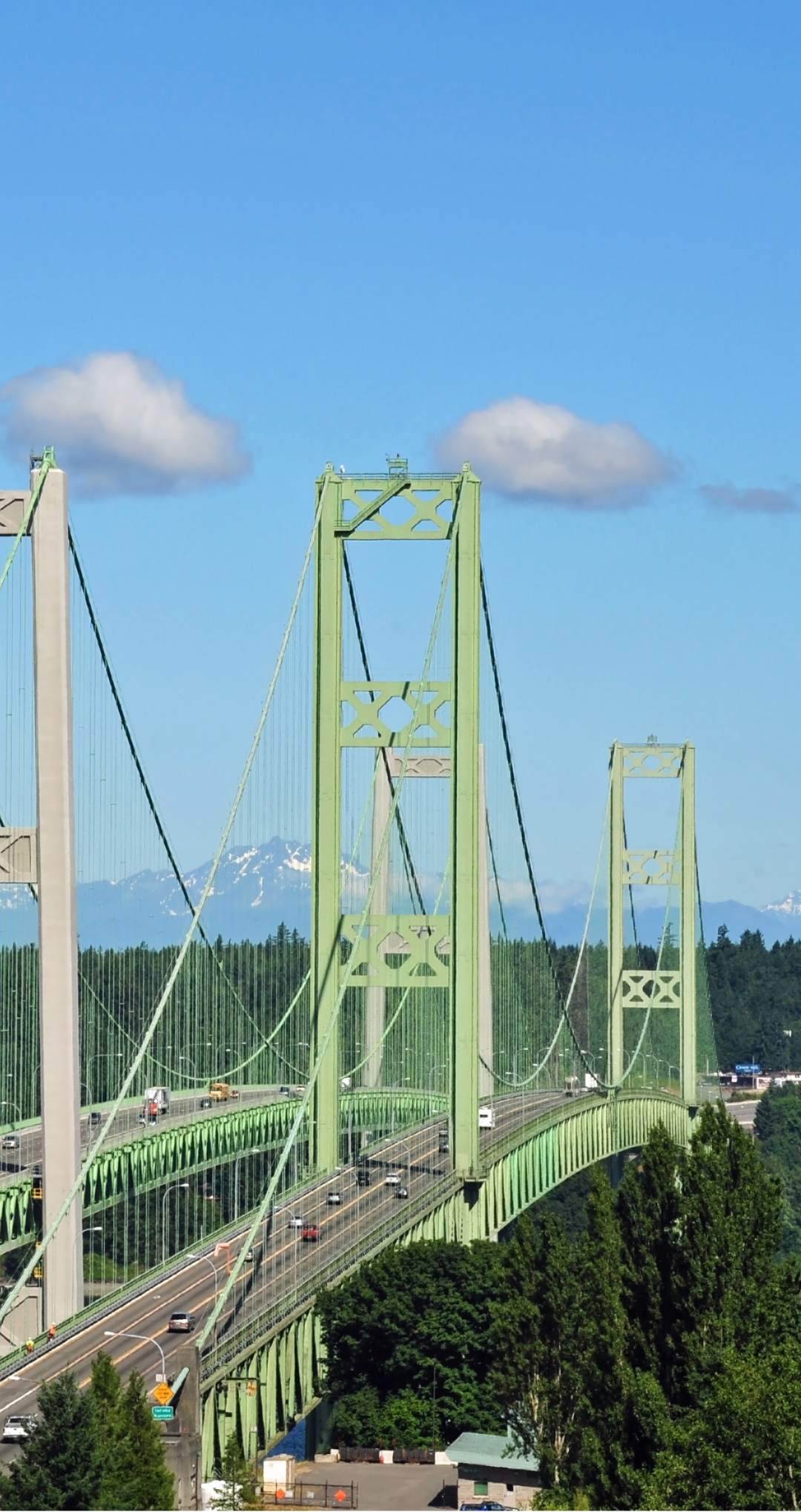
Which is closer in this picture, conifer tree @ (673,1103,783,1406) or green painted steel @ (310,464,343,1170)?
conifer tree @ (673,1103,783,1406)

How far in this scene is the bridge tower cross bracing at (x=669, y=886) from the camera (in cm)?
15088

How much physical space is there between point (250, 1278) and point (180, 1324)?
19.8 feet

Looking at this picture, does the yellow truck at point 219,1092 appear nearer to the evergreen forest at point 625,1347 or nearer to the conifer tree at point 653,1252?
the evergreen forest at point 625,1347

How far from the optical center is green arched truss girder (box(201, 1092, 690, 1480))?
54719mm

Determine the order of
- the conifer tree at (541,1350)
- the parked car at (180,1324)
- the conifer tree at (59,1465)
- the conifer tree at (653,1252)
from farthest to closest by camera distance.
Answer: the conifer tree at (541,1350) < the parked car at (180,1324) < the conifer tree at (653,1252) < the conifer tree at (59,1465)

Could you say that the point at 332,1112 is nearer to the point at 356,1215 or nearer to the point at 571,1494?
the point at 356,1215

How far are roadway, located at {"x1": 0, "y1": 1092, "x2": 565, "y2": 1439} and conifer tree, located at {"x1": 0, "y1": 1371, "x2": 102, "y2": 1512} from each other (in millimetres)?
3936

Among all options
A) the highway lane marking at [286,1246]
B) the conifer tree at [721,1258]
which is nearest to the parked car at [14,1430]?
the highway lane marking at [286,1246]

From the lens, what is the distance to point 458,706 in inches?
3132

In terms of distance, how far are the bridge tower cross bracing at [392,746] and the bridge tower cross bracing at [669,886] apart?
68012mm

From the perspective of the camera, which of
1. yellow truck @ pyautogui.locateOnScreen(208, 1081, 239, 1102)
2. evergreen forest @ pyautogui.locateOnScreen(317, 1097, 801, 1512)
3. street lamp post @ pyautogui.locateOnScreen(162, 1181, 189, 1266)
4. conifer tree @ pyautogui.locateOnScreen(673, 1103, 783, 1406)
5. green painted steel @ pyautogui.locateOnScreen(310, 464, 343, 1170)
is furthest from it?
yellow truck @ pyautogui.locateOnScreen(208, 1081, 239, 1102)

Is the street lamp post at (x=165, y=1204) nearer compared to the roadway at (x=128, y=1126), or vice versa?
the roadway at (x=128, y=1126)

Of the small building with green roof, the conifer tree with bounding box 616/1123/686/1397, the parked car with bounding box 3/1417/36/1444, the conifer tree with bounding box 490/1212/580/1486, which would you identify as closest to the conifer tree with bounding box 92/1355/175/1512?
the parked car with bounding box 3/1417/36/1444

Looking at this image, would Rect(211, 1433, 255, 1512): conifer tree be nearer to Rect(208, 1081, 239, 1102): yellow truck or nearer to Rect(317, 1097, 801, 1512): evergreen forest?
Rect(317, 1097, 801, 1512): evergreen forest
